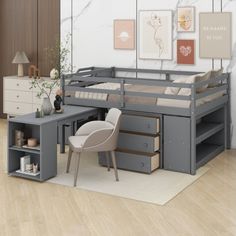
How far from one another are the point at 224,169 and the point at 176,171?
0.49 metres

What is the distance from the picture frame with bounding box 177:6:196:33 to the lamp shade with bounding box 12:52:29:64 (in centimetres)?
224

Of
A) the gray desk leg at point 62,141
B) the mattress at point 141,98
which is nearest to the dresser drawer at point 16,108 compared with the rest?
the gray desk leg at point 62,141

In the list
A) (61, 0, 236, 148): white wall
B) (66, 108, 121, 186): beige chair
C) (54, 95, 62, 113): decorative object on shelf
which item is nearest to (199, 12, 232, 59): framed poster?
(61, 0, 236, 148): white wall

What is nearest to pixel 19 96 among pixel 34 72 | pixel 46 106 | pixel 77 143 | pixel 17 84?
pixel 17 84

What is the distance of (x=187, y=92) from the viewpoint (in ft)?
16.8

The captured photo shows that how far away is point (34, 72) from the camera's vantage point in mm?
7043

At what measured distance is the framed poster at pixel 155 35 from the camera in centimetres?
620

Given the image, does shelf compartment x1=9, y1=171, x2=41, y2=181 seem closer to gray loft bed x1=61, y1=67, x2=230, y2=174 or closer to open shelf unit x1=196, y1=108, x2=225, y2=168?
gray loft bed x1=61, y1=67, x2=230, y2=174

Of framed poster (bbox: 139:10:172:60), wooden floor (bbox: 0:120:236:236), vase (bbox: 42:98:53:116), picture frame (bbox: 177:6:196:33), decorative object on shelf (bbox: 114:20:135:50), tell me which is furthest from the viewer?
decorative object on shelf (bbox: 114:20:135:50)

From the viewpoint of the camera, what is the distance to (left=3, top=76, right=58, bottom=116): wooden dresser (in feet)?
22.8

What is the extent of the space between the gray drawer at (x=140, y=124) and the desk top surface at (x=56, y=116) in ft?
1.40

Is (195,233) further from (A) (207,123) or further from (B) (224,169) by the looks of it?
(A) (207,123)

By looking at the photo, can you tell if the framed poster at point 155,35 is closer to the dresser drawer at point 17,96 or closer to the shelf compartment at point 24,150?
the dresser drawer at point 17,96

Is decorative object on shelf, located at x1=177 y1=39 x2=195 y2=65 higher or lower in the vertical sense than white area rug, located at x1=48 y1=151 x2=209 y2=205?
higher
